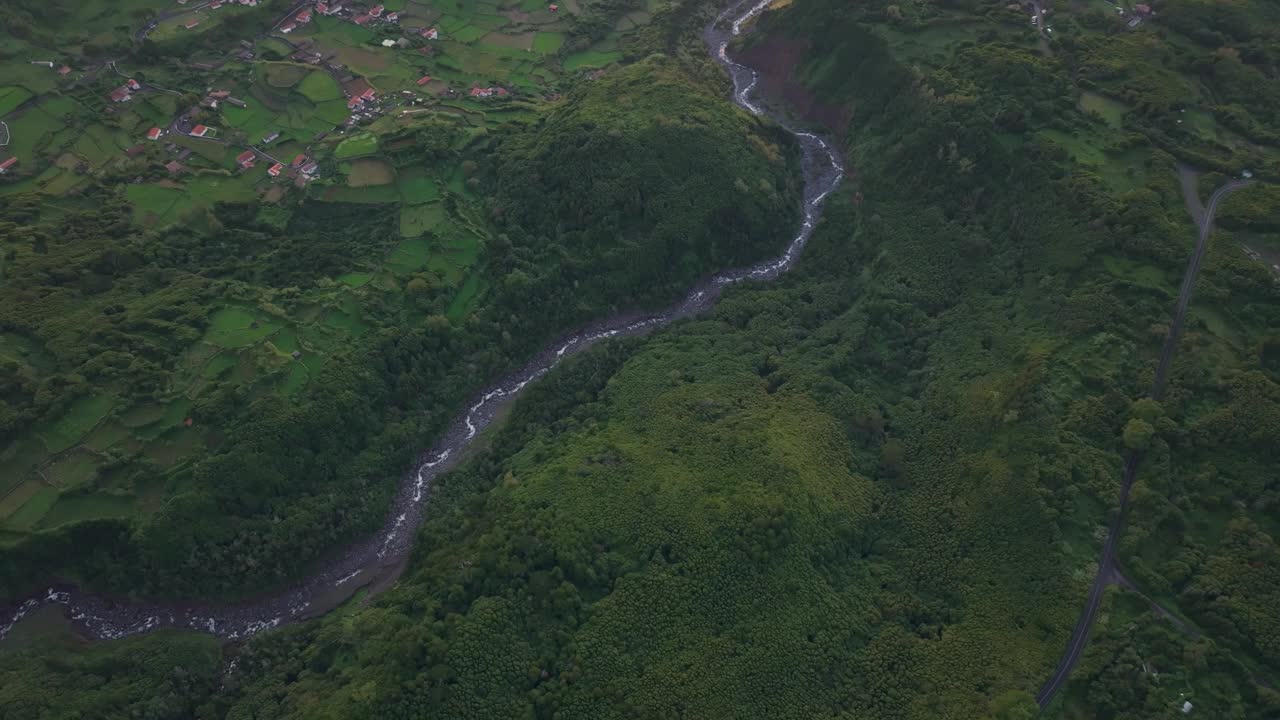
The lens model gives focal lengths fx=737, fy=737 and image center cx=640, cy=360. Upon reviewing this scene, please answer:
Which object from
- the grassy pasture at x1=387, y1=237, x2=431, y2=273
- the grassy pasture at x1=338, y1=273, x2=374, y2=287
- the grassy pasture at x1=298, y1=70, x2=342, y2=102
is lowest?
the grassy pasture at x1=338, y1=273, x2=374, y2=287

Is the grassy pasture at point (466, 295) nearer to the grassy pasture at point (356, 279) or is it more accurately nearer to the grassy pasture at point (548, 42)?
the grassy pasture at point (356, 279)

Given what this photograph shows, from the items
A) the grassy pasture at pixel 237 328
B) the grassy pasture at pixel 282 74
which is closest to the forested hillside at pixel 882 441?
the grassy pasture at pixel 237 328

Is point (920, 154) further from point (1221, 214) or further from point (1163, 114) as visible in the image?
point (1221, 214)

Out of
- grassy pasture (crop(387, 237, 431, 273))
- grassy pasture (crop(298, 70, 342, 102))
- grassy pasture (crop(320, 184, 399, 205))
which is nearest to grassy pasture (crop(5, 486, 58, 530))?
grassy pasture (crop(387, 237, 431, 273))

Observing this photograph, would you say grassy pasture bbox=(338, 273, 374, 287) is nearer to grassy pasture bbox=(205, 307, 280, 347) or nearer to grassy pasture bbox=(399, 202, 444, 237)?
grassy pasture bbox=(399, 202, 444, 237)

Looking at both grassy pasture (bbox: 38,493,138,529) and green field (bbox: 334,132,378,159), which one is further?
green field (bbox: 334,132,378,159)

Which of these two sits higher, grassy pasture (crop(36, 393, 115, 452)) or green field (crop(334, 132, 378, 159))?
green field (crop(334, 132, 378, 159))

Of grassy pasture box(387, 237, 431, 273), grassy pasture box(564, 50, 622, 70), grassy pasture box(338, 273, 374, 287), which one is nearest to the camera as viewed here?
grassy pasture box(338, 273, 374, 287)
